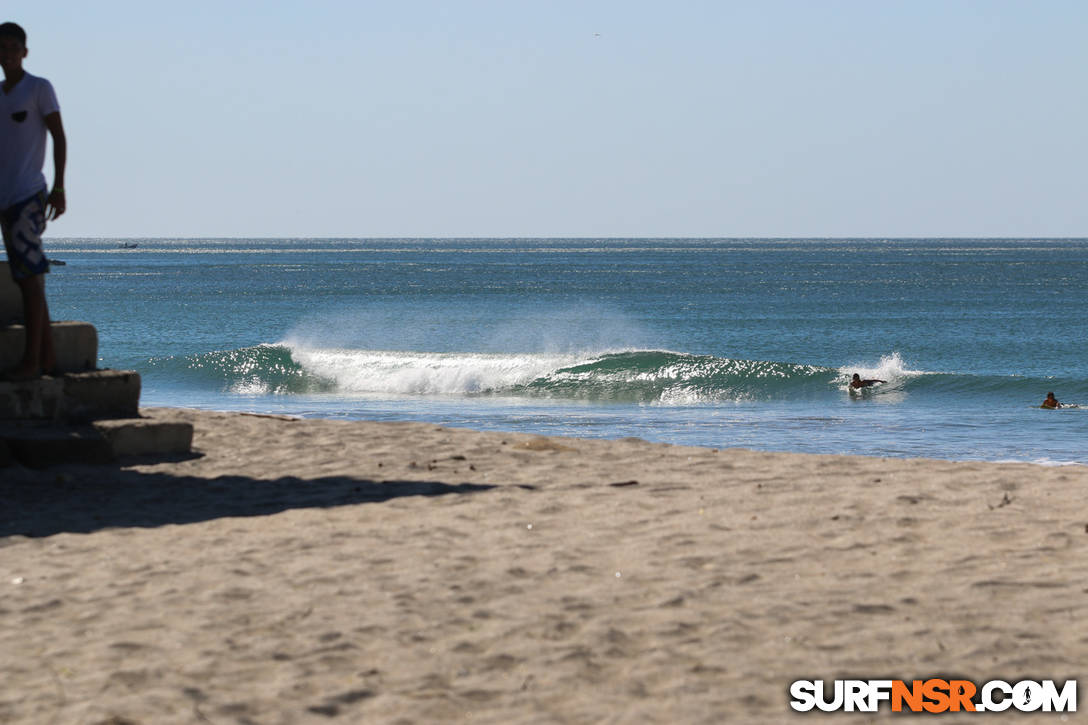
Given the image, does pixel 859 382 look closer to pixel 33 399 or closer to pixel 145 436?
pixel 145 436

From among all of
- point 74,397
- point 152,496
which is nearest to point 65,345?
point 74,397

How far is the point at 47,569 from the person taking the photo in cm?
540

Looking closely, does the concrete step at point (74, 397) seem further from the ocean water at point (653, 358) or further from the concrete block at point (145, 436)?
the ocean water at point (653, 358)

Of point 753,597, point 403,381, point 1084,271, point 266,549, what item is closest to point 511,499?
point 266,549

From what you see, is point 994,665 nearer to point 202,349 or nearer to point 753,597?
point 753,597

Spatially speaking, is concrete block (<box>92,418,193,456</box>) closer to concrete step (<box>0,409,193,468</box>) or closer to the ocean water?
concrete step (<box>0,409,193,468</box>)

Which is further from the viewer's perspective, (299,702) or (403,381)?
(403,381)

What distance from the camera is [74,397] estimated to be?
7969mm

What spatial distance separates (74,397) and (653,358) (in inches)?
763

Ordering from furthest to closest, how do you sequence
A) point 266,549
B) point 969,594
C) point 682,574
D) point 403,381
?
point 403,381
point 266,549
point 682,574
point 969,594

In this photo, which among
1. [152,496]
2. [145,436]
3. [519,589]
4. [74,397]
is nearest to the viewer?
[519,589]

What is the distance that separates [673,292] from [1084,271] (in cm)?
4270
